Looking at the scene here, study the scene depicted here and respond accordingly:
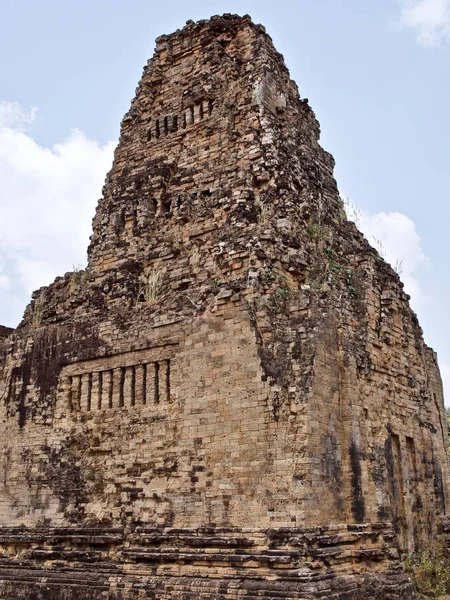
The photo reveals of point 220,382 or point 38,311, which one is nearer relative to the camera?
point 220,382

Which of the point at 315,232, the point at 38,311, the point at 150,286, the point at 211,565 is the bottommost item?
the point at 211,565

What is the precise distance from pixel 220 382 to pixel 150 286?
306cm

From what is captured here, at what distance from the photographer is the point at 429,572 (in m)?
11.5

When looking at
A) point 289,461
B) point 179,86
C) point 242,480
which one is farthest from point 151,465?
point 179,86

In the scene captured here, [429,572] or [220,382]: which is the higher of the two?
[220,382]

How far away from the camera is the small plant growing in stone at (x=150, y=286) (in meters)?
13.0

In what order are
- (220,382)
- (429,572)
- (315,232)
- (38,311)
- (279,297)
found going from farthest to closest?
(38,311) < (315,232) < (429,572) < (279,297) < (220,382)

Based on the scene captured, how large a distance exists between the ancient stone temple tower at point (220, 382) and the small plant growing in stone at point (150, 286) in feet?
0.15

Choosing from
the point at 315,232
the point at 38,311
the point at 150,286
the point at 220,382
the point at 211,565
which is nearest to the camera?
the point at 211,565

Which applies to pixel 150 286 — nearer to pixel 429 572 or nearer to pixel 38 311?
pixel 38 311


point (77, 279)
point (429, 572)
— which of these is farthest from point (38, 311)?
point (429, 572)

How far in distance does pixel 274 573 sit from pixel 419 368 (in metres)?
5.70

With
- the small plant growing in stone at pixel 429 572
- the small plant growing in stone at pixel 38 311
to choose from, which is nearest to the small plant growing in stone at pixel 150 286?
the small plant growing in stone at pixel 38 311

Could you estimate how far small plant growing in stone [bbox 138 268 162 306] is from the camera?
13000mm
